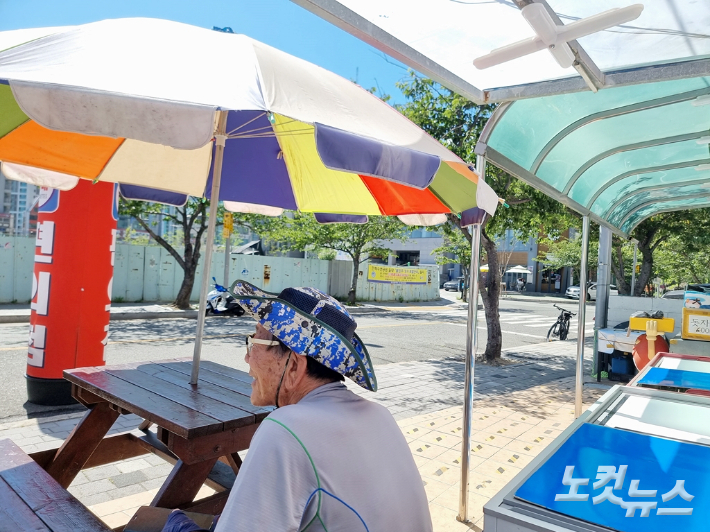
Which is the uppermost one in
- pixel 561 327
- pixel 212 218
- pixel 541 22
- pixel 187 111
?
pixel 541 22

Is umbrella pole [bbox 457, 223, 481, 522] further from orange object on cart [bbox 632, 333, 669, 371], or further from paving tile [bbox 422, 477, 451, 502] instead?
orange object on cart [bbox 632, 333, 669, 371]

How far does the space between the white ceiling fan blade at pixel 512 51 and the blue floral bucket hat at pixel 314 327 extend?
1.68 meters

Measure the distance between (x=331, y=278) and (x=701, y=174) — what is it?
2127 centimetres

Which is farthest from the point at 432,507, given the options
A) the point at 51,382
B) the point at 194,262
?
the point at 194,262

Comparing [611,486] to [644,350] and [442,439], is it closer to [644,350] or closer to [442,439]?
[442,439]

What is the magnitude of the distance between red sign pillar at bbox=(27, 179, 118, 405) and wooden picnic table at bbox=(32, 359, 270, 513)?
1.92 metres

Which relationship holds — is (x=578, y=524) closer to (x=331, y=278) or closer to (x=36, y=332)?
(x=36, y=332)

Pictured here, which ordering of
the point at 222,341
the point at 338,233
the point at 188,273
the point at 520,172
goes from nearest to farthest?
the point at 520,172, the point at 222,341, the point at 188,273, the point at 338,233

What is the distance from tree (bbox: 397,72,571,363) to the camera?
31.1ft

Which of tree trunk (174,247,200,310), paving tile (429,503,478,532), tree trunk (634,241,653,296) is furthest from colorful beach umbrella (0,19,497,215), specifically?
tree trunk (174,247,200,310)

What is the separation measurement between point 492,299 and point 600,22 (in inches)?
322

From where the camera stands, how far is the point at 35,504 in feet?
7.38

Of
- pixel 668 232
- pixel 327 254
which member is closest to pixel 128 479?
pixel 668 232

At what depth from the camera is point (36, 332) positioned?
5.23m
